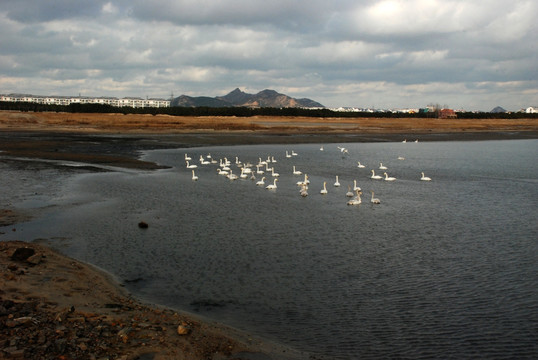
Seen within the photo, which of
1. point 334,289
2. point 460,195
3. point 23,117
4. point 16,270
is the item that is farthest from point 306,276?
point 23,117

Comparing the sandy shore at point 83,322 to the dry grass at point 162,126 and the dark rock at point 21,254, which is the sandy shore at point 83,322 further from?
the dry grass at point 162,126

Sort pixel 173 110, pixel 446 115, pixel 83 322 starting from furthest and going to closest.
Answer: pixel 446 115 → pixel 173 110 → pixel 83 322

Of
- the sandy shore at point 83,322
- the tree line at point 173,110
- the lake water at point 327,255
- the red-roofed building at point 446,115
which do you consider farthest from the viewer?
the red-roofed building at point 446,115

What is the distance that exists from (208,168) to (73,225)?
2038 centimetres

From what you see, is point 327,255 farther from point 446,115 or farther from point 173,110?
point 446,115

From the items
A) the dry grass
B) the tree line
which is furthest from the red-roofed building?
the dry grass

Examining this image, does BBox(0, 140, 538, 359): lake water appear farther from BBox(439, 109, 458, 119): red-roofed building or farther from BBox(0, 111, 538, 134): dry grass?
BBox(439, 109, 458, 119): red-roofed building

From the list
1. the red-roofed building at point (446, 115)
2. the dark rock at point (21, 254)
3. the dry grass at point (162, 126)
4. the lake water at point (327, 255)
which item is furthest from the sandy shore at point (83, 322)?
the red-roofed building at point (446, 115)

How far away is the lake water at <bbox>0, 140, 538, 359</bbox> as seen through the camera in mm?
10969

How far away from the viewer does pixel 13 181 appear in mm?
29094

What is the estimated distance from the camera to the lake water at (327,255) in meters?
11.0

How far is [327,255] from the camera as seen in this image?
16281mm

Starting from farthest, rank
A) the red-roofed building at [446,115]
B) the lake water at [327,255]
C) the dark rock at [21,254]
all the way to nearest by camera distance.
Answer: the red-roofed building at [446,115]
the dark rock at [21,254]
the lake water at [327,255]

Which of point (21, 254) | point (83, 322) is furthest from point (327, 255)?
point (21, 254)
